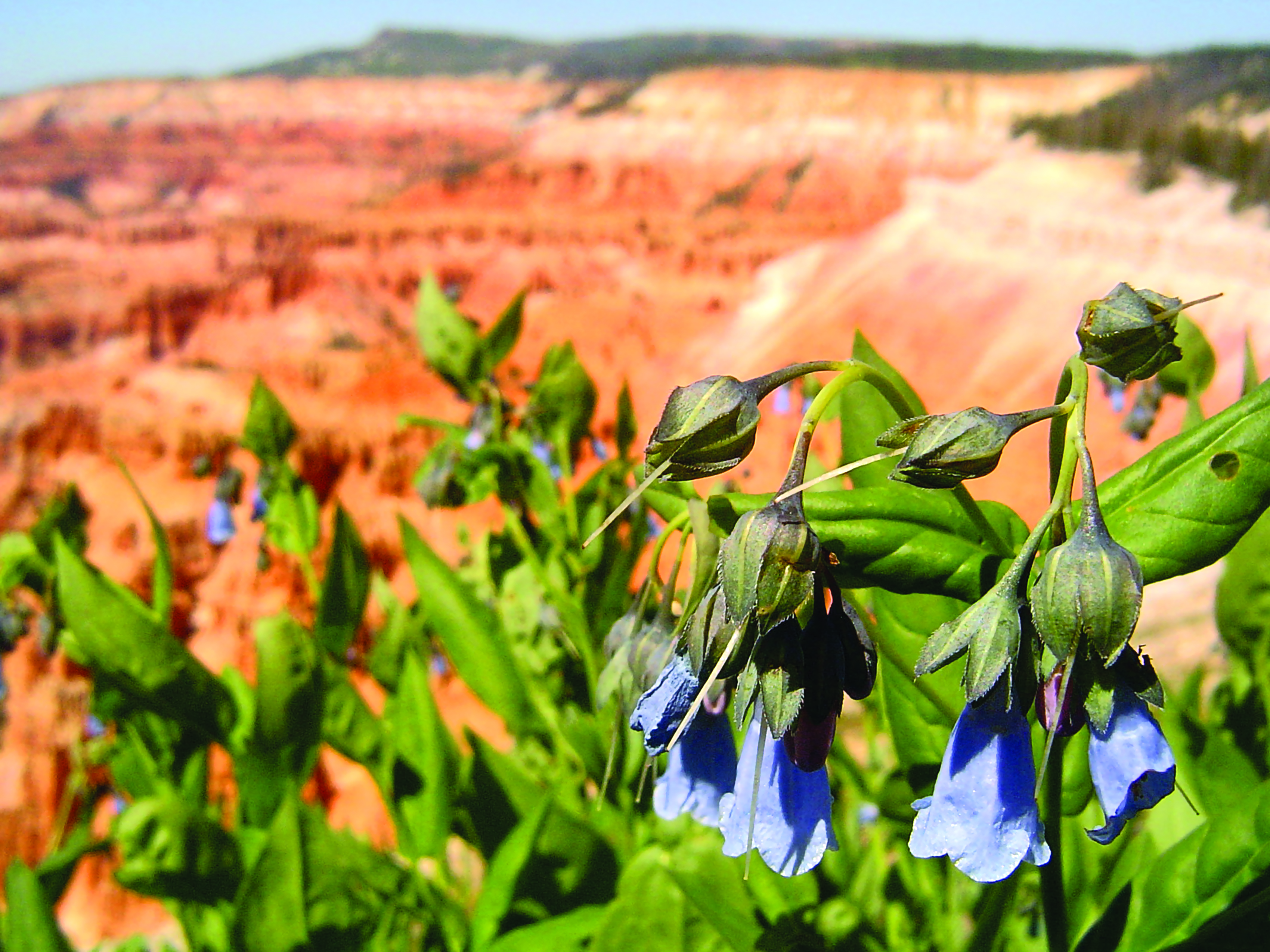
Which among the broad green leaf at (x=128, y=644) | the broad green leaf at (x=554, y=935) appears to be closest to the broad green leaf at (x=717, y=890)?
the broad green leaf at (x=554, y=935)

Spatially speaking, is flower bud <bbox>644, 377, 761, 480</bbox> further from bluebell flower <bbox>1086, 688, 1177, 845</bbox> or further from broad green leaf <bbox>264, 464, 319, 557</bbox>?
broad green leaf <bbox>264, 464, 319, 557</bbox>

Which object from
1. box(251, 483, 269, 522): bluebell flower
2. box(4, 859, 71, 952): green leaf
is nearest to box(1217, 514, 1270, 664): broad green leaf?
box(4, 859, 71, 952): green leaf

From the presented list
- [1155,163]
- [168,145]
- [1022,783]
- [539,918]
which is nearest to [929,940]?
[539,918]

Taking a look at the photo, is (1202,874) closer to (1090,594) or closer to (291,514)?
(1090,594)

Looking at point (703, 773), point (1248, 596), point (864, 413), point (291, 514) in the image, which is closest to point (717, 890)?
point (703, 773)

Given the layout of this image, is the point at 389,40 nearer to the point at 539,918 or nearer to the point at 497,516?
Result: the point at 497,516

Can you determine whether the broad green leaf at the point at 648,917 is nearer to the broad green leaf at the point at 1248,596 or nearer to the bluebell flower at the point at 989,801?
the bluebell flower at the point at 989,801
